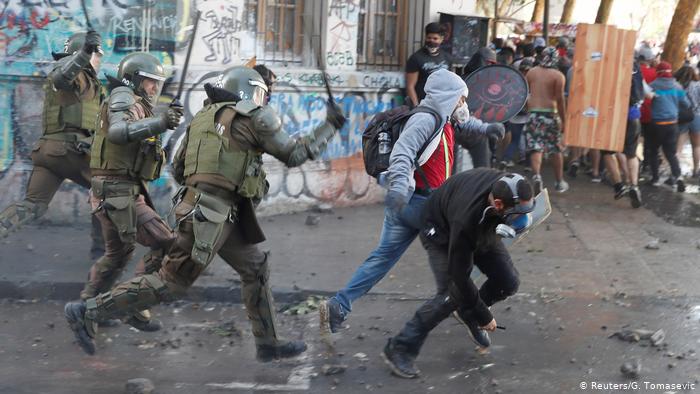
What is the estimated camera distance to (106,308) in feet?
16.3

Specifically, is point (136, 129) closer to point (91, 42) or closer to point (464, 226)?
point (91, 42)

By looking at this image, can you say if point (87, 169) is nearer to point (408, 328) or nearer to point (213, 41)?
point (213, 41)

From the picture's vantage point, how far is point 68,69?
20.9 ft

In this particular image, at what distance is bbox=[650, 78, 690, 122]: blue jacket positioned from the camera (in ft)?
37.6

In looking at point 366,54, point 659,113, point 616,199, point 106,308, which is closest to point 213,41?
point 366,54

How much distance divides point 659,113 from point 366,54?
389 centimetres

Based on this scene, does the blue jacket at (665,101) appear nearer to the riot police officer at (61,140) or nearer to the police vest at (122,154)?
the riot police officer at (61,140)

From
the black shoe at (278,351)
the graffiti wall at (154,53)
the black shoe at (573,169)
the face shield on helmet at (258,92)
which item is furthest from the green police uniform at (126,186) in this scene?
the black shoe at (573,169)

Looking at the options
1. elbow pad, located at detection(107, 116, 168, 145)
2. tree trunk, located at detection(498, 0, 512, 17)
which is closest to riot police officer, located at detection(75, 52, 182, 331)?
elbow pad, located at detection(107, 116, 168, 145)

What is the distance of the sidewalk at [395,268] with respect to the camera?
6801mm

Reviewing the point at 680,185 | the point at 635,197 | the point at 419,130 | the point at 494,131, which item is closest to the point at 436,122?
the point at 419,130

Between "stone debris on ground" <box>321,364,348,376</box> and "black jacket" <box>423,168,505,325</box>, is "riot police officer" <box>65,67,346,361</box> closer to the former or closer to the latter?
"stone debris on ground" <box>321,364,348,376</box>

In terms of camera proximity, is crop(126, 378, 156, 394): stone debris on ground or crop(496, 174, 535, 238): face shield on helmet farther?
crop(126, 378, 156, 394): stone debris on ground

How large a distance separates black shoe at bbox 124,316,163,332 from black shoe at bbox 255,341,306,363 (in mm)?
872
